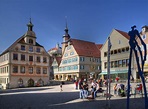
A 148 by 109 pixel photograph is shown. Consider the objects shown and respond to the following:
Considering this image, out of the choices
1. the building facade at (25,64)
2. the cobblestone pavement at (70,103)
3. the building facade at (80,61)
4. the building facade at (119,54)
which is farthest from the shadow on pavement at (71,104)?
the building facade at (80,61)

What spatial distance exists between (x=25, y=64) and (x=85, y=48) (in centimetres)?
2341

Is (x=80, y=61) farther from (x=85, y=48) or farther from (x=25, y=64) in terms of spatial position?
(x=25, y=64)

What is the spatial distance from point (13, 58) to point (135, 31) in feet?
124

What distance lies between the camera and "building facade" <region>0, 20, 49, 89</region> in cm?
4356

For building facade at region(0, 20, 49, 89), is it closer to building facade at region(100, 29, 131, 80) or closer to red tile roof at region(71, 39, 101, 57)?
red tile roof at region(71, 39, 101, 57)

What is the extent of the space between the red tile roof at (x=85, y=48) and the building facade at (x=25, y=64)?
13.5m

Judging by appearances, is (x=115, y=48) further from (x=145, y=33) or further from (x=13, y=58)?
(x=13, y=58)

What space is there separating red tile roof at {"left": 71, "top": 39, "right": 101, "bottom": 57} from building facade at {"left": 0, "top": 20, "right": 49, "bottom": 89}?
13.5 meters

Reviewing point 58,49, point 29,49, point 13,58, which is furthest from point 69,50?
point 58,49

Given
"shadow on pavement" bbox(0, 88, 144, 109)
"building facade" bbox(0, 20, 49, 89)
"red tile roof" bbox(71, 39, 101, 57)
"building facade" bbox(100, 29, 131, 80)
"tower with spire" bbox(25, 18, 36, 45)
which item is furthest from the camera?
"red tile roof" bbox(71, 39, 101, 57)

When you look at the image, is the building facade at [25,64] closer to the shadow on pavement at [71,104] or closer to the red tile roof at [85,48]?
the red tile roof at [85,48]

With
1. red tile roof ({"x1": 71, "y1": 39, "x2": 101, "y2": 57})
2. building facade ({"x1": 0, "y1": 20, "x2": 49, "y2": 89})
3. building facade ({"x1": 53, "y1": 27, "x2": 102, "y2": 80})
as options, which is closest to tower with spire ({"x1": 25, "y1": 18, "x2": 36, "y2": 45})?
building facade ({"x1": 0, "y1": 20, "x2": 49, "y2": 89})

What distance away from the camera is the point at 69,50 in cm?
6256

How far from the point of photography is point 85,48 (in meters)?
62.7
